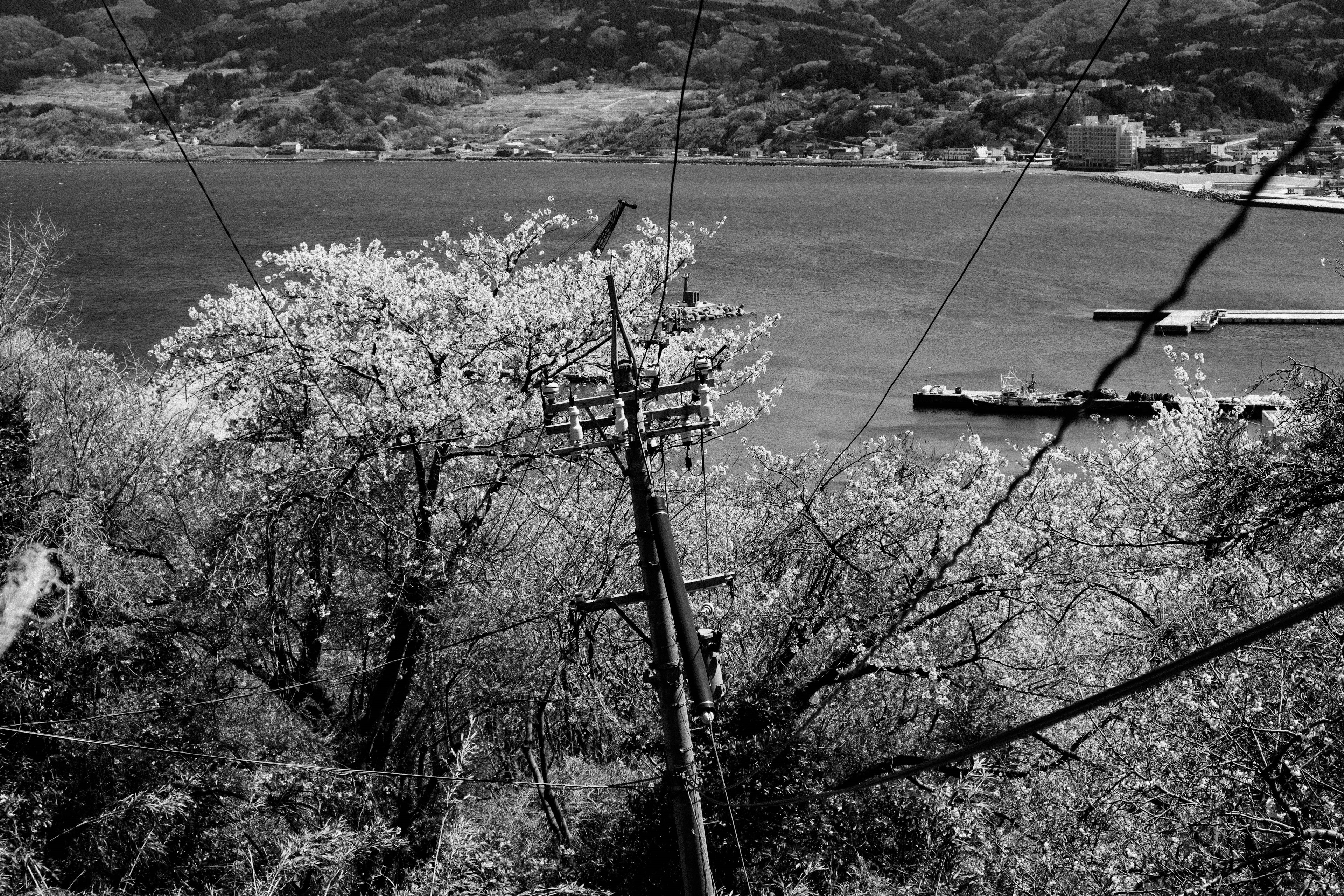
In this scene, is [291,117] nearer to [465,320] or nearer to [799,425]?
[799,425]

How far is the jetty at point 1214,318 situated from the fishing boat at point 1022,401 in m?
14.7

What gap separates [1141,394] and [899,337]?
568 inches

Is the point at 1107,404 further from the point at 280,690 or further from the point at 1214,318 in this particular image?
the point at 280,690

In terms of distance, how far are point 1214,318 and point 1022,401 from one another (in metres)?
20.7

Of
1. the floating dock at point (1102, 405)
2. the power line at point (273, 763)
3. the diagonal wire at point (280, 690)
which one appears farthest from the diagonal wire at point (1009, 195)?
the diagonal wire at point (280, 690)

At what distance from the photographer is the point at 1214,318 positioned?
192ft

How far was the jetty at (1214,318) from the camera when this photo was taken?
188 ft

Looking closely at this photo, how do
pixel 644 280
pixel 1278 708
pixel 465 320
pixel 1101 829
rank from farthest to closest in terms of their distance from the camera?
pixel 644 280
pixel 465 320
pixel 1101 829
pixel 1278 708

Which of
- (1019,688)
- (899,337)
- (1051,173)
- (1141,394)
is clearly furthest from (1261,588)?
(1051,173)

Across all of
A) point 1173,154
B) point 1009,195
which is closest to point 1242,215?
point 1009,195

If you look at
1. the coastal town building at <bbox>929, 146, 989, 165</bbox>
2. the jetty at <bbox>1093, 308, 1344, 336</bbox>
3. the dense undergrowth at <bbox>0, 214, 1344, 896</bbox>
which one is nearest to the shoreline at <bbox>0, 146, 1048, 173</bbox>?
the coastal town building at <bbox>929, 146, 989, 165</bbox>

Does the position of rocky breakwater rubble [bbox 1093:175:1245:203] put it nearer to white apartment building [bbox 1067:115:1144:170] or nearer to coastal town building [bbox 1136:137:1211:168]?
white apartment building [bbox 1067:115:1144:170]

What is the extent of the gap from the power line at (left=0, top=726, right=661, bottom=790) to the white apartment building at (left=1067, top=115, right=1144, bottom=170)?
15320 centimetres

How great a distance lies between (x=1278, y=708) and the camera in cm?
756
